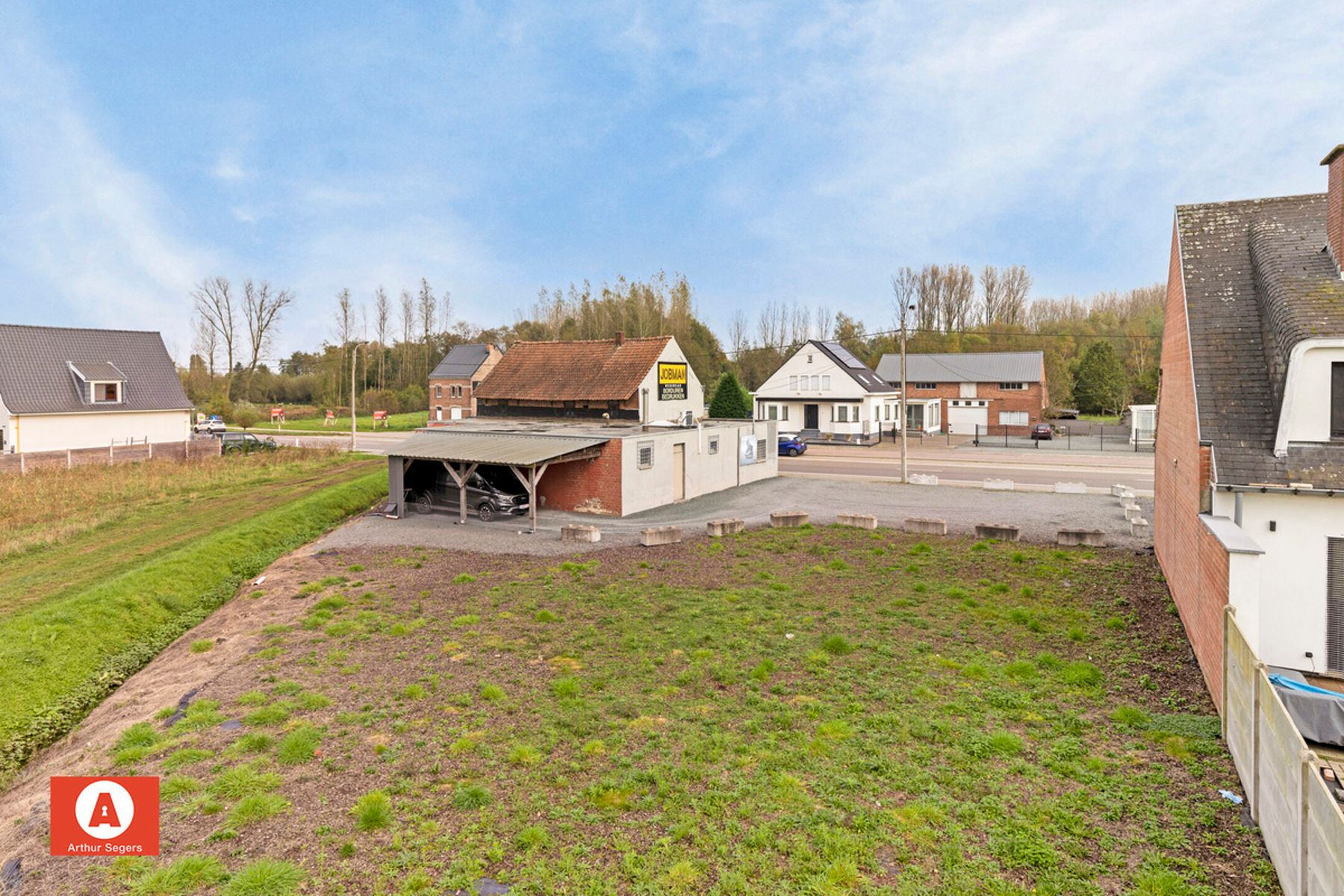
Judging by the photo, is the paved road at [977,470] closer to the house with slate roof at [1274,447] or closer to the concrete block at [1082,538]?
the concrete block at [1082,538]

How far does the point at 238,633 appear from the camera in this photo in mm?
12828

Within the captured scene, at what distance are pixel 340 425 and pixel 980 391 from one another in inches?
2119

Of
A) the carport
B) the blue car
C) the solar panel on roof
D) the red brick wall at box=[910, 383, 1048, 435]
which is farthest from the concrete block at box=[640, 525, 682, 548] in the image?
the red brick wall at box=[910, 383, 1048, 435]

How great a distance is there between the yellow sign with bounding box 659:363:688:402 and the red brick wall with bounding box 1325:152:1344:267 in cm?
2227

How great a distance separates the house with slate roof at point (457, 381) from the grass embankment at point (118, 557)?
29998 mm

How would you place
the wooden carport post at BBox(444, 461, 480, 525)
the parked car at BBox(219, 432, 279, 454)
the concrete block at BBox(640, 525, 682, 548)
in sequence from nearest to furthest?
the concrete block at BBox(640, 525, 682, 548), the wooden carport post at BBox(444, 461, 480, 525), the parked car at BBox(219, 432, 279, 454)

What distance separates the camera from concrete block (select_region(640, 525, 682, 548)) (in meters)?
18.6

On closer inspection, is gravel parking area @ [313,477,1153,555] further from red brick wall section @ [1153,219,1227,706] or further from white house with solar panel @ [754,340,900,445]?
white house with solar panel @ [754,340,900,445]

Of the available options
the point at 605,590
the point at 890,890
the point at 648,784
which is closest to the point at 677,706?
the point at 648,784

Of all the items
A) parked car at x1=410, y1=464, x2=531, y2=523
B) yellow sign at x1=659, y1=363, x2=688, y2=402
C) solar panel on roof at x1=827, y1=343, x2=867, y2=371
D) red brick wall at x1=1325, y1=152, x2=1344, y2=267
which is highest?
solar panel on roof at x1=827, y1=343, x2=867, y2=371

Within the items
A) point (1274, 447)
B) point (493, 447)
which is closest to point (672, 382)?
point (493, 447)

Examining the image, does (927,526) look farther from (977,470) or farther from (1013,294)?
(1013,294)

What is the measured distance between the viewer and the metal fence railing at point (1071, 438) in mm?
42531

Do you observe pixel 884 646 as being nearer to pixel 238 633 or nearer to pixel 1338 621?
pixel 1338 621
